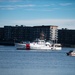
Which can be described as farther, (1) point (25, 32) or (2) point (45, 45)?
(1) point (25, 32)

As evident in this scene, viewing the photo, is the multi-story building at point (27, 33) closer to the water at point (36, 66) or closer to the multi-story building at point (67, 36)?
the multi-story building at point (67, 36)

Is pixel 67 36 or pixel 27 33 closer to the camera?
pixel 27 33

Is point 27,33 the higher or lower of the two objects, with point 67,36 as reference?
higher

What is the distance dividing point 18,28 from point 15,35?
8.51ft

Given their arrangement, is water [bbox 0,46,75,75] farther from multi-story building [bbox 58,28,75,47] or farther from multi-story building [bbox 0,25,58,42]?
multi-story building [bbox 58,28,75,47]

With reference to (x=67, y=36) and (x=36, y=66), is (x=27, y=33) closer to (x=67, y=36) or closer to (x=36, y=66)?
(x=67, y=36)

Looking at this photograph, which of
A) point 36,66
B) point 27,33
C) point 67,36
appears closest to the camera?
point 36,66

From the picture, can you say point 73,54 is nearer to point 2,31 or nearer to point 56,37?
point 56,37

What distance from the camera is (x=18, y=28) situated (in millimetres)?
128750

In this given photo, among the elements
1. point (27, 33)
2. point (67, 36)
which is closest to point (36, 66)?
point (27, 33)

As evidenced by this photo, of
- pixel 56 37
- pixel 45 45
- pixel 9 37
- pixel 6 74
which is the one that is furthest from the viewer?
pixel 9 37

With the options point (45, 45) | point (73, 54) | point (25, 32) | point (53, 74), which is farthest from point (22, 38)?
point (53, 74)

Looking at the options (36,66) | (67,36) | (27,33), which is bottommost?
(67,36)

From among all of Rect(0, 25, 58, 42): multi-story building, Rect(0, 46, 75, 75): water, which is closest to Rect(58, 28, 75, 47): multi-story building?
Rect(0, 25, 58, 42): multi-story building
